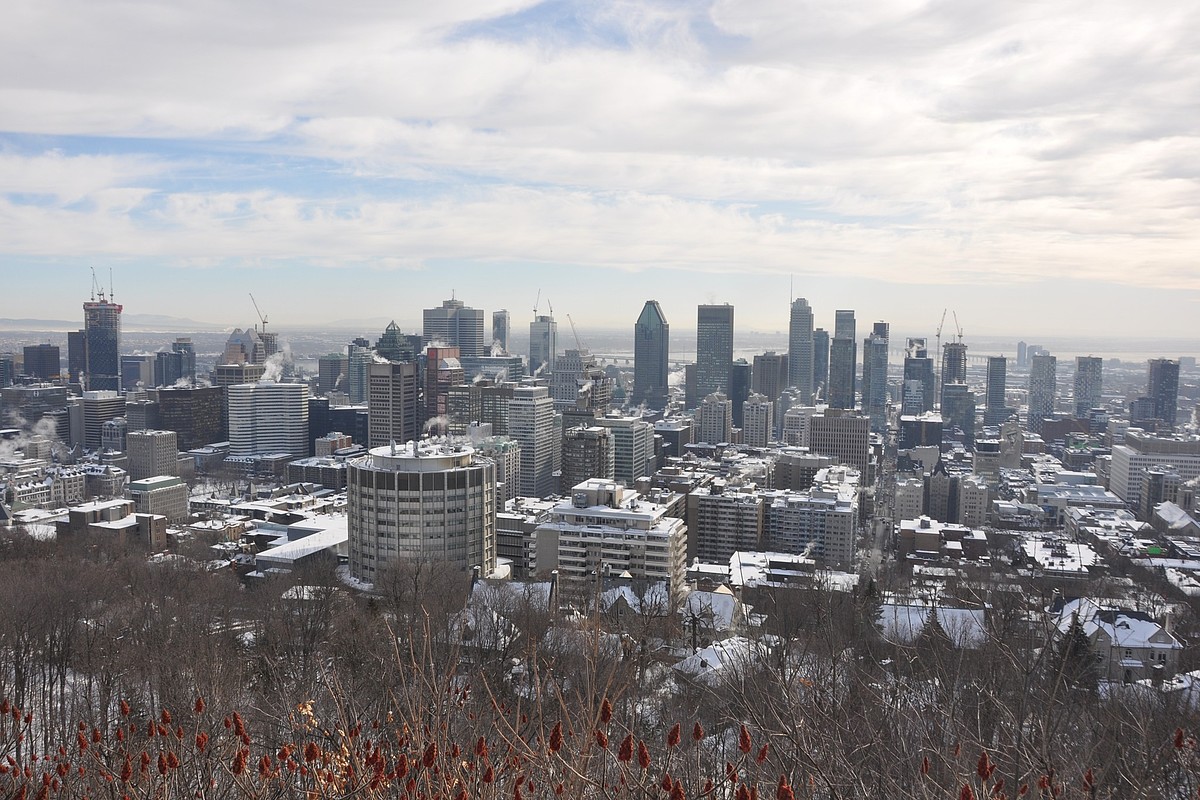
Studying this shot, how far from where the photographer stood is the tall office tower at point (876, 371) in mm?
67688

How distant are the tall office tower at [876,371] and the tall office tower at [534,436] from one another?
32287 mm

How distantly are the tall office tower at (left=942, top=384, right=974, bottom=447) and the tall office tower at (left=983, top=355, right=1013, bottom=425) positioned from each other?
382 cm

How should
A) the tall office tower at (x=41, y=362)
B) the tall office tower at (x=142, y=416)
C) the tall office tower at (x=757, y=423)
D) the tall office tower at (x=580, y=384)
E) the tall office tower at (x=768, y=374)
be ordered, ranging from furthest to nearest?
the tall office tower at (x=768, y=374)
the tall office tower at (x=41, y=362)
the tall office tower at (x=757, y=423)
the tall office tower at (x=580, y=384)
the tall office tower at (x=142, y=416)

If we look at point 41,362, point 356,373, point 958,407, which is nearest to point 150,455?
point 356,373

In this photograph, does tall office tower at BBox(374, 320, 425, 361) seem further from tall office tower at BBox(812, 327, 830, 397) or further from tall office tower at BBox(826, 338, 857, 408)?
tall office tower at BBox(812, 327, 830, 397)

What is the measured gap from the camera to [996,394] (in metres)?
63.7

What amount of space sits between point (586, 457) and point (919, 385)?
123 feet

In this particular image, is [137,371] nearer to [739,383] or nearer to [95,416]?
[95,416]

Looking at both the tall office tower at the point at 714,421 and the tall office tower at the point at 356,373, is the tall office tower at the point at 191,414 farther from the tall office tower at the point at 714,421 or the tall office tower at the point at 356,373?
the tall office tower at the point at 714,421

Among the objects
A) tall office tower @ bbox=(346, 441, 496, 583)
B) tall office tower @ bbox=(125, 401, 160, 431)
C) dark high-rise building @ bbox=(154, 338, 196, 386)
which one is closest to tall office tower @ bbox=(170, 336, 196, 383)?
dark high-rise building @ bbox=(154, 338, 196, 386)

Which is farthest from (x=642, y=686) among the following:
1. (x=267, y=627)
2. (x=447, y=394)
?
(x=447, y=394)

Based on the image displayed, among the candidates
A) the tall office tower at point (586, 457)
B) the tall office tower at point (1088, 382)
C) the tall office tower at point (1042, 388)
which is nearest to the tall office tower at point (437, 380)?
the tall office tower at point (586, 457)

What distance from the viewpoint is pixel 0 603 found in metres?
12.0

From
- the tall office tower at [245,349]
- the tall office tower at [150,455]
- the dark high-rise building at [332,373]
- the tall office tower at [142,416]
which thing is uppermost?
the tall office tower at [245,349]
